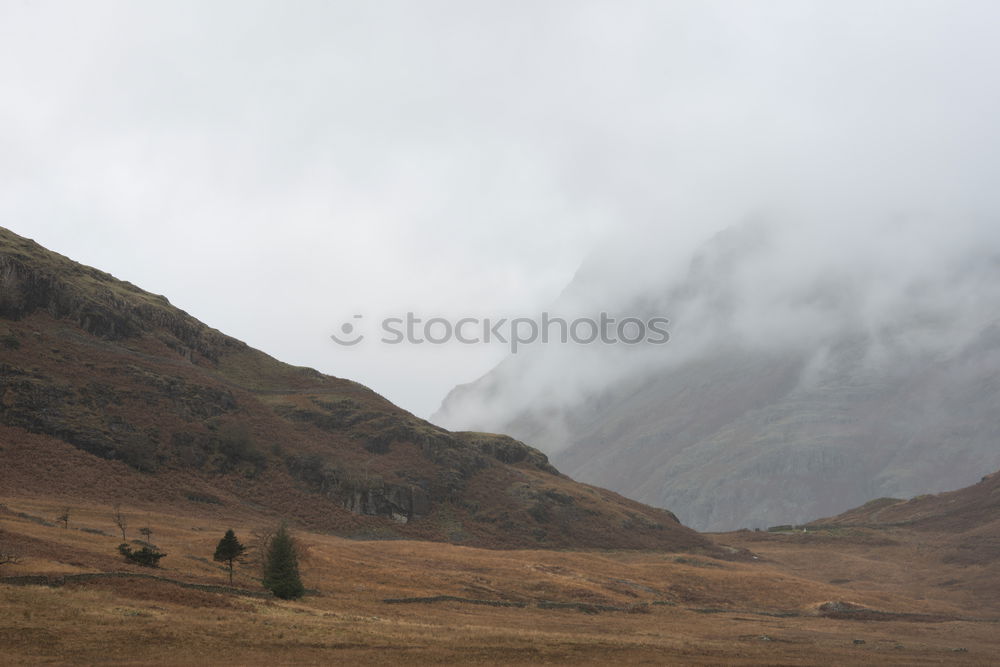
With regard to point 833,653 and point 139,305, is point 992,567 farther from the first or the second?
point 139,305

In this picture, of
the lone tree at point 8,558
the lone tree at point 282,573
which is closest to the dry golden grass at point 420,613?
the lone tree at point 8,558

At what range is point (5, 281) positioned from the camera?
100250 mm

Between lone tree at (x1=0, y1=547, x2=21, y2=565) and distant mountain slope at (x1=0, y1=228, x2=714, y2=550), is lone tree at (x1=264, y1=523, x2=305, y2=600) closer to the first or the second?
lone tree at (x1=0, y1=547, x2=21, y2=565)

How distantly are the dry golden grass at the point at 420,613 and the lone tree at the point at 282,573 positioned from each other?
967 millimetres

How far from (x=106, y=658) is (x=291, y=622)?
11170 mm

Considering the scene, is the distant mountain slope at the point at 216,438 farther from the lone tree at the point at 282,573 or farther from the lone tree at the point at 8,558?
the lone tree at the point at 282,573

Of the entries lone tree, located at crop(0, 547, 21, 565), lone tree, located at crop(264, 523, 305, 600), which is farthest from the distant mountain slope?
lone tree, located at crop(264, 523, 305, 600)

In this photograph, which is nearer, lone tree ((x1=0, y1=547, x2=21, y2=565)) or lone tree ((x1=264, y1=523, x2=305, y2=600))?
lone tree ((x1=0, y1=547, x2=21, y2=565))

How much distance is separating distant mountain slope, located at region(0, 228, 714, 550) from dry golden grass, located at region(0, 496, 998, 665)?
1143 cm

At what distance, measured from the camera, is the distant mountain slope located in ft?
297

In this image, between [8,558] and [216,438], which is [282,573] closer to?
[8,558]

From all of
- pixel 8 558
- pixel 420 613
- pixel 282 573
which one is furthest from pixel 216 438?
pixel 8 558

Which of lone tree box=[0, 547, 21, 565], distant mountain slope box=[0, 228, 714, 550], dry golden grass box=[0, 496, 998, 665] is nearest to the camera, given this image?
dry golden grass box=[0, 496, 998, 665]

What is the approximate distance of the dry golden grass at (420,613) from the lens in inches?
1378
